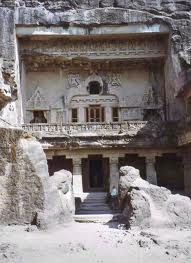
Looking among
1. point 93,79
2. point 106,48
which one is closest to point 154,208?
point 106,48

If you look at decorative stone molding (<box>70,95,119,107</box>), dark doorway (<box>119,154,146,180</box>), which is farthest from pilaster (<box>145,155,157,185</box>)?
decorative stone molding (<box>70,95,119,107</box>)

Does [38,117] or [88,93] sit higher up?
[88,93]

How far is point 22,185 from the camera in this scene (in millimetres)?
8828

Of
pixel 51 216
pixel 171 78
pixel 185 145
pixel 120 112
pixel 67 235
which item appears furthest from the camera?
pixel 120 112

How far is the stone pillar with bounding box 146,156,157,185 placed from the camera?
20.1 meters

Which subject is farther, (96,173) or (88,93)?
(88,93)

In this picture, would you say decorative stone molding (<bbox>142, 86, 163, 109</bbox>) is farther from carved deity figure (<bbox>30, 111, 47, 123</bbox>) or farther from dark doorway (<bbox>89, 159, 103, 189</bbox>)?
carved deity figure (<bbox>30, 111, 47, 123</bbox>)

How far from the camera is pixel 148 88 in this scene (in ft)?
83.3

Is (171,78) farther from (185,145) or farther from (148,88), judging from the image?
(185,145)

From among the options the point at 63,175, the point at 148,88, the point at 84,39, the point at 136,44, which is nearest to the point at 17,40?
the point at 84,39

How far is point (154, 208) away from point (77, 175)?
9899 mm

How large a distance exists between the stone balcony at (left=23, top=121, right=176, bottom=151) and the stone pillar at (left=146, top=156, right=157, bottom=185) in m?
0.83

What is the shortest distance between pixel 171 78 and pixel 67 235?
16216 millimetres

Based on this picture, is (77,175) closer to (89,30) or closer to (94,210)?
(94,210)
